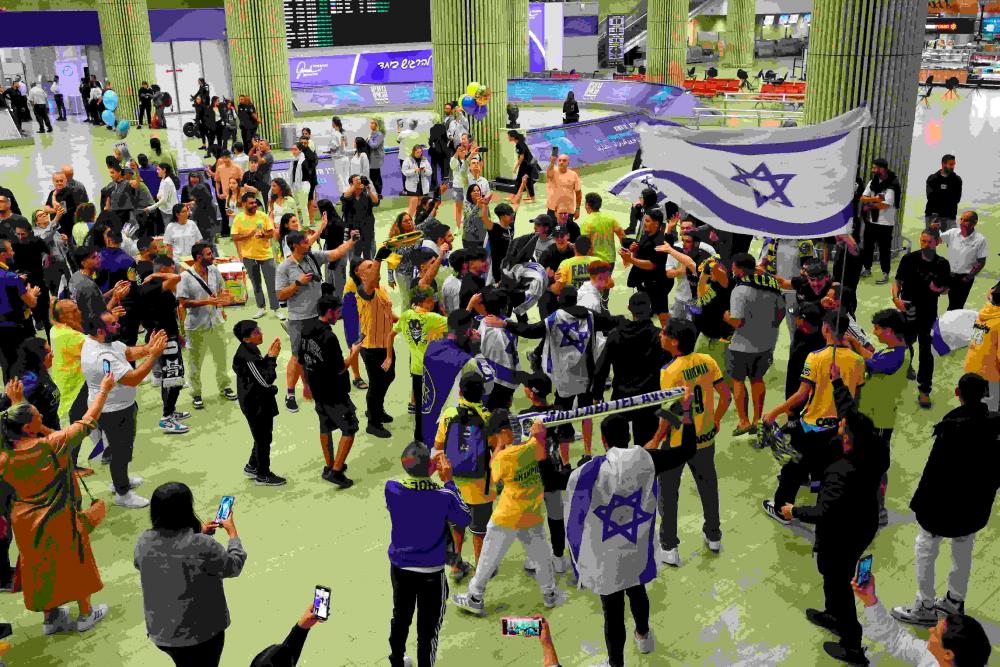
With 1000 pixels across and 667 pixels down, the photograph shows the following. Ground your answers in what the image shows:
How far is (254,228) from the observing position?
11914mm

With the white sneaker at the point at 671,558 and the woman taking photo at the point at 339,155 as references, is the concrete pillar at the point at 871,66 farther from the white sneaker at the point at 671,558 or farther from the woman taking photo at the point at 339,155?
the white sneaker at the point at 671,558

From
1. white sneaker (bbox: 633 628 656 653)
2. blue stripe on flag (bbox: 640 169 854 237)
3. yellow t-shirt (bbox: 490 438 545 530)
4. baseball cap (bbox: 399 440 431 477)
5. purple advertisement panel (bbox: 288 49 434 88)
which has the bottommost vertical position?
white sneaker (bbox: 633 628 656 653)

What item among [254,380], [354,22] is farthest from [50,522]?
[354,22]

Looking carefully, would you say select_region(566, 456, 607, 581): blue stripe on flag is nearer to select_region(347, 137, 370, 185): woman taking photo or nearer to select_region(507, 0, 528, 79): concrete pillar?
select_region(347, 137, 370, 185): woman taking photo

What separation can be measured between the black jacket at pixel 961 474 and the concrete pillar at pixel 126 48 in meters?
25.8

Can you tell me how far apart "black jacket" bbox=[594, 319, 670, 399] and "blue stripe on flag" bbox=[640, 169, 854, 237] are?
1024mm

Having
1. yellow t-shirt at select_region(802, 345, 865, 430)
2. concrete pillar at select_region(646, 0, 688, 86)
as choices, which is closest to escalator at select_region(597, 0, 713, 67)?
concrete pillar at select_region(646, 0, 688, 86)

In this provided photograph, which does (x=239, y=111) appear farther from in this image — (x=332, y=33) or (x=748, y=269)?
(x=748, y=269)

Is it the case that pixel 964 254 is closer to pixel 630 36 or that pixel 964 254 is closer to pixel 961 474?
pixel 961 474

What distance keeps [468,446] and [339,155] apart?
492 inches

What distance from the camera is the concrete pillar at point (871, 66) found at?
13.8 metres

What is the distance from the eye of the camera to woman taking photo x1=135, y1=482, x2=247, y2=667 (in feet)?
15.2

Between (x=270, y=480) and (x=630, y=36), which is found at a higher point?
(x=630, y=36)

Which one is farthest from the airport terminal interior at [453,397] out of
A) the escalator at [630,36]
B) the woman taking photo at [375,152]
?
the escalator at [630,36]
